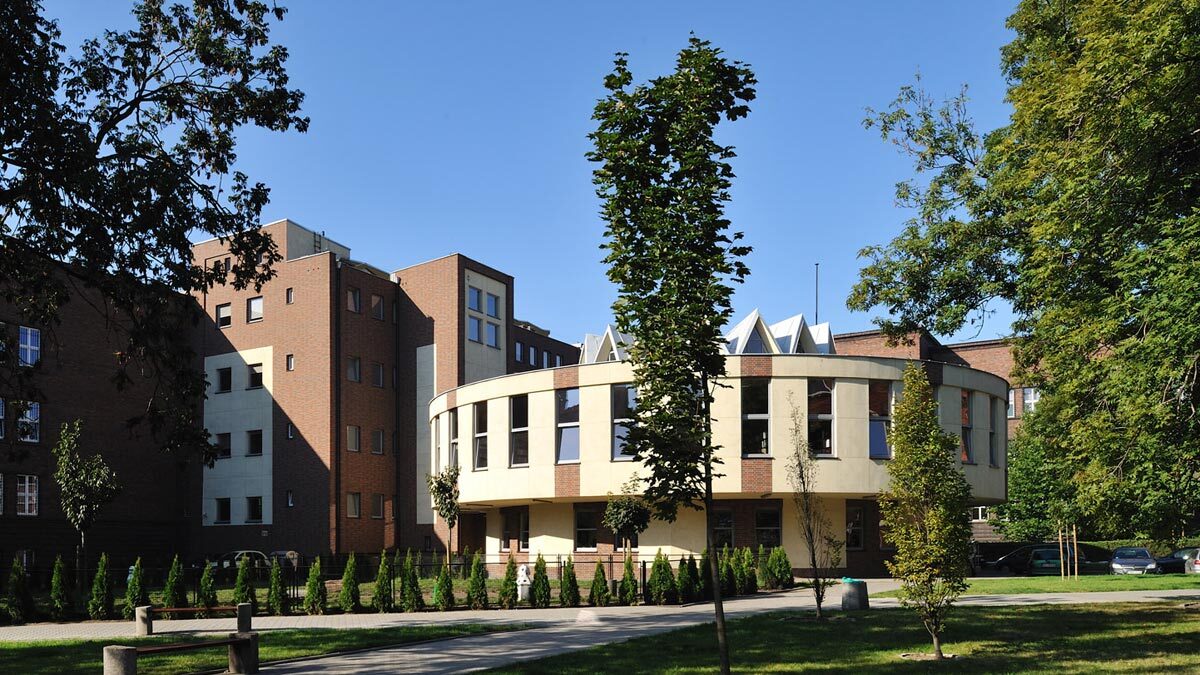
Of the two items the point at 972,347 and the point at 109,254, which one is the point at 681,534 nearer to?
the point at 109,254

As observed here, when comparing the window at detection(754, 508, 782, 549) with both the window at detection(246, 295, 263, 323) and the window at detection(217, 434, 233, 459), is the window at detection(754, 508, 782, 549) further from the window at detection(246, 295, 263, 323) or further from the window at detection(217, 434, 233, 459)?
the window at detection(217, 434, 233, 459)

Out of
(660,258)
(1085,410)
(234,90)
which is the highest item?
(234,90)

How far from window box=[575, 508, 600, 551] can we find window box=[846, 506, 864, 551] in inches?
351

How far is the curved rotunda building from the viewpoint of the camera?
34.9 m

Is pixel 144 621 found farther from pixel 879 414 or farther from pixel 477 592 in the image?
pixel 879 414

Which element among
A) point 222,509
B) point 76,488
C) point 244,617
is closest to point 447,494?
point 76,488

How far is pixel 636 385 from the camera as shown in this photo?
12070mm

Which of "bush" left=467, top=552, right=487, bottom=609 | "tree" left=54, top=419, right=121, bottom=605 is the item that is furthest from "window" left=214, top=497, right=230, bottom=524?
"bush" left=467, top=552, right=487, bottom=609

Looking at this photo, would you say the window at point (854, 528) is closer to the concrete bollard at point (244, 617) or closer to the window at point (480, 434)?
the window at point (480, 434)

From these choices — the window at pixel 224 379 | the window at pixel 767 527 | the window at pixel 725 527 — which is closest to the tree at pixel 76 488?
the window at pixel 224 379

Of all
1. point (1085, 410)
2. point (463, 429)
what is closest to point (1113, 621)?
point (1085, 410)

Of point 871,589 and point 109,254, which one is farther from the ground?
point 109,254

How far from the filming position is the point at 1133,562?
137 feet

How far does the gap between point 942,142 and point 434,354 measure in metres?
28.4
